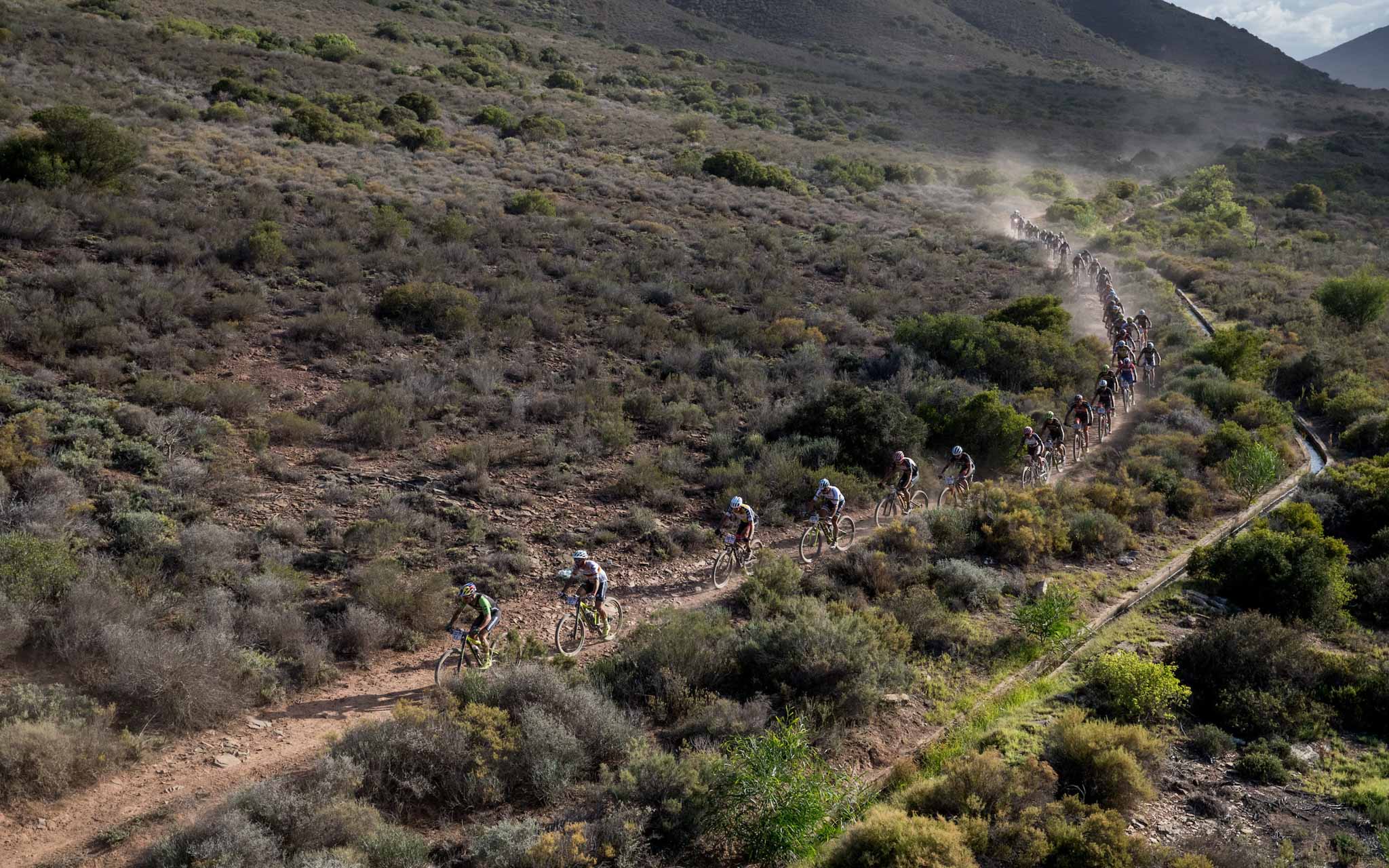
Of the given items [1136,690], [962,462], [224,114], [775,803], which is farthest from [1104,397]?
[224,114]

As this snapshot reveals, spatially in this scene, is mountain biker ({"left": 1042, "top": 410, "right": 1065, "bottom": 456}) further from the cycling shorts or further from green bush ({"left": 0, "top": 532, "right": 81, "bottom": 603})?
green bush ({"left": 0, "top": 532, "right": 81, "bottom": 603})

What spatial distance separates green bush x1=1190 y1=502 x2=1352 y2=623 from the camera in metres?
11.4

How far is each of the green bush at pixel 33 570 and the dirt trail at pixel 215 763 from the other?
2.43m

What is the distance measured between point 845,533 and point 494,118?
3250 cm

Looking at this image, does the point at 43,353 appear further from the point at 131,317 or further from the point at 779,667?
the point at 779,667

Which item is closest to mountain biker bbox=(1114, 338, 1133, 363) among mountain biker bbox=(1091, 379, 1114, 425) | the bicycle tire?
mountain biker bbox=(1091, 379, 1114, 425)

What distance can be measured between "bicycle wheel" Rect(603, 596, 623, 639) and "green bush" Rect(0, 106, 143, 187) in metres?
19.0

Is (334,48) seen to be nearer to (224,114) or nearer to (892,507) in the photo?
(224,114)

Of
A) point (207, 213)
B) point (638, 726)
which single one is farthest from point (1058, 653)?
point (207, 213)

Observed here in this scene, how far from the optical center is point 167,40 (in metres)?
36.5

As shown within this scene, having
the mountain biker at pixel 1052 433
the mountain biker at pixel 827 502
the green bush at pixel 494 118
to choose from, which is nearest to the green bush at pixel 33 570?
the mountain biker at pixel 827 502

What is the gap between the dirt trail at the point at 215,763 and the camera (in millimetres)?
6672

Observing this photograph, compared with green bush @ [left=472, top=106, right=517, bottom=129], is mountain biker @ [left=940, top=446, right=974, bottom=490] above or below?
below

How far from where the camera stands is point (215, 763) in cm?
776
